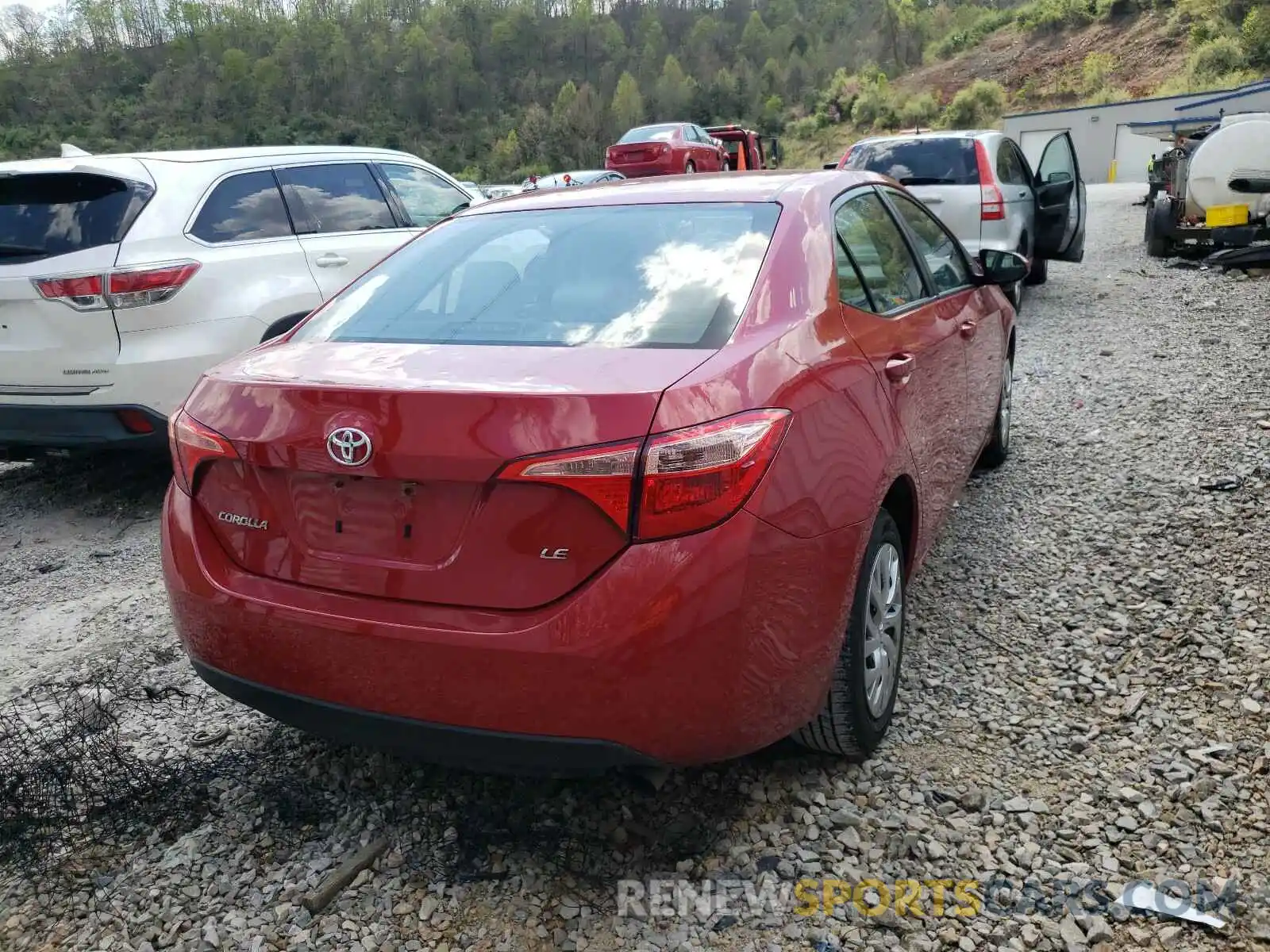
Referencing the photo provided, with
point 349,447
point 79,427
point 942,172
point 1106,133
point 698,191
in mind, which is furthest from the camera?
point 1106,133

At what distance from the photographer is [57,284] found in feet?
14.9

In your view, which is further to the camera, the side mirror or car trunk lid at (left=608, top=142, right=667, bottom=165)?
car trunk lid at (left=608, top=142, right=667, bottom=165)

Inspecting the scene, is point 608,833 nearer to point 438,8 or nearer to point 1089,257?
point 1089,257

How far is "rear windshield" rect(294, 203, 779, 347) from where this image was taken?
2361 millimetres

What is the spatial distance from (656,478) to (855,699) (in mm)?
965

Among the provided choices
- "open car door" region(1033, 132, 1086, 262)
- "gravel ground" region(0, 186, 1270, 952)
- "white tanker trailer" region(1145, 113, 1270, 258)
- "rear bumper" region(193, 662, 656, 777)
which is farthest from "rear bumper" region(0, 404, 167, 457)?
"white tanker trailer" region(1145, 113, 1270, 258)

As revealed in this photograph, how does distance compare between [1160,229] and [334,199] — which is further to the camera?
[1160,229]

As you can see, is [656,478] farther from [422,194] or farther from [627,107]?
[627,107]

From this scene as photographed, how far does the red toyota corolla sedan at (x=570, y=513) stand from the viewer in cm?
192

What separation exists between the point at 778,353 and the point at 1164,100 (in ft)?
140

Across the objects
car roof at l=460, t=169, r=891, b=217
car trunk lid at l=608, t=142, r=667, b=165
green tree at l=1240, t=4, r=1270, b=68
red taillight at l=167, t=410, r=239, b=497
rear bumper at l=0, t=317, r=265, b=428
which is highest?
green tree at l=1240, t=4, r=1270, b=68

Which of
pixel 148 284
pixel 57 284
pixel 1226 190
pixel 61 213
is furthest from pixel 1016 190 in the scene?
pixel 57 284

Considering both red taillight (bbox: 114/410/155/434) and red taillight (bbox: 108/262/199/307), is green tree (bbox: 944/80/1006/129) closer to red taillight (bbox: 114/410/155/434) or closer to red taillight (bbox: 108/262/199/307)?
red taillight (bbox: 108/262/199/307)

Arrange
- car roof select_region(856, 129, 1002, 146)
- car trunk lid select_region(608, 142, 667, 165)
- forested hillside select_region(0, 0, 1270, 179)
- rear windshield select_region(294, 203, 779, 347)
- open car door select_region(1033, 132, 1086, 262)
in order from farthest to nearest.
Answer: forested hillside select_region(0, 0, 1270, 179) → car trunk lid select_region(608, 142, 667, 165) → open car door select_region(1033, 132, 1086, 262) → car roof select_region(856, 129, 1002, 146) → rear windshield select_region(294, 203, 779, 347)
